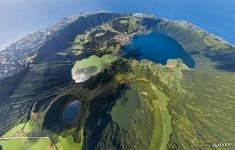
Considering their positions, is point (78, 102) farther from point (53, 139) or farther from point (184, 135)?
point (184, 135)

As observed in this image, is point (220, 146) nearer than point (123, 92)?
Yes

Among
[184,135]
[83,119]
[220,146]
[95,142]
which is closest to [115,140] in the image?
[95,142]

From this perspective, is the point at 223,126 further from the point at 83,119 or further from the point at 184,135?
the point at 83,119

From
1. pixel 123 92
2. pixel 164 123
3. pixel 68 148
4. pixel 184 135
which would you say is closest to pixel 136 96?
pixel 123 92

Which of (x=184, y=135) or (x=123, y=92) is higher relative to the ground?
(x=123, y=92)

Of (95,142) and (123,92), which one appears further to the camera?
(123,92)
